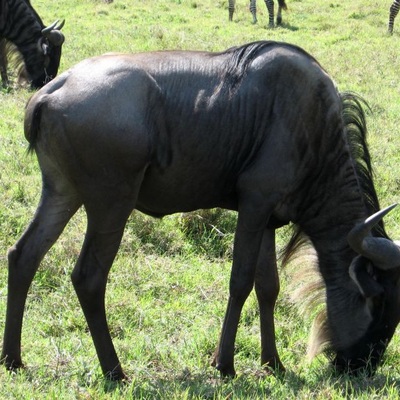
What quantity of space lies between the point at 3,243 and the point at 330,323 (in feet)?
8.69

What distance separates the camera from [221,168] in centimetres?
420

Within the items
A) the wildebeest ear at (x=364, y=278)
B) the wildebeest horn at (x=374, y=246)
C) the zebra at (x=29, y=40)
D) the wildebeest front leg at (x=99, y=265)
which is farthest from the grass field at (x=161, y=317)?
the zebra at (x=29, y=40)

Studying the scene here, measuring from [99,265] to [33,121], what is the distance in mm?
824

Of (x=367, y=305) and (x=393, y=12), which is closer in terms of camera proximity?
(x=367, y=305)

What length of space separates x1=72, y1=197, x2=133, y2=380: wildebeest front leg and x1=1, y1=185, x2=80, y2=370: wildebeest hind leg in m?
0.30

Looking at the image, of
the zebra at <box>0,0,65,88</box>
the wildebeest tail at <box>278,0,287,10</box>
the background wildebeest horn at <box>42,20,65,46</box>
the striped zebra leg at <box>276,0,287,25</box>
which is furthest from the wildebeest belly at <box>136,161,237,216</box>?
the wildebeest tail at <box>278,0,287,10</box>

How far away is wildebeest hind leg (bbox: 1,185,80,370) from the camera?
4.23 m

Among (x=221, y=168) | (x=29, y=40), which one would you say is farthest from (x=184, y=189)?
(x=29, y=40)

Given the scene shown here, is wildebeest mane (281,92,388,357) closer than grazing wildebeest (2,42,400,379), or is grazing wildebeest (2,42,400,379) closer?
grazing wildebeest (2,42,400,379)

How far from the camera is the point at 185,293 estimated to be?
533cm

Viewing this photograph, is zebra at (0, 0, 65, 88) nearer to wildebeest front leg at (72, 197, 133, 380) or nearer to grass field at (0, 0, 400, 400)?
grass field at (0, 0, 400, 400)

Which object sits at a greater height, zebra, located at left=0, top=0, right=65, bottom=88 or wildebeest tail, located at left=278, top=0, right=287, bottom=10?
zebra, located at left=0, top=0, right=65, bottom=88

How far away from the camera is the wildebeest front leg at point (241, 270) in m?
4.16

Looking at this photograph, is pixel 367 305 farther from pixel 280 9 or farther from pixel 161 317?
pixel 280 9
